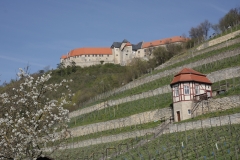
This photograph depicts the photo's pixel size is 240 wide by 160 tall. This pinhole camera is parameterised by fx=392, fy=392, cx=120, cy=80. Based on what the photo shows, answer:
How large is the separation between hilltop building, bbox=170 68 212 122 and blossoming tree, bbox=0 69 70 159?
1902cm

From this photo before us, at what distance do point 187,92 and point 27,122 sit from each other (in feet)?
73.6

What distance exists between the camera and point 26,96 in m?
20.9

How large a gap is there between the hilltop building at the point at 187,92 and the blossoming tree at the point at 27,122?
19.0m

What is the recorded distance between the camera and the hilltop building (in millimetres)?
38344

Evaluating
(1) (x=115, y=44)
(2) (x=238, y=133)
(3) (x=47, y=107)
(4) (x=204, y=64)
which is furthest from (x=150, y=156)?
(1) (x=115, y=44)

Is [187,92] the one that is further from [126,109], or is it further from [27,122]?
[27,122]

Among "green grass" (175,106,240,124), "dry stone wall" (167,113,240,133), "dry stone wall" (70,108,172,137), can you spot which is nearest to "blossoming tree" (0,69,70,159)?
"dry stone wall" (167,113,240,133)

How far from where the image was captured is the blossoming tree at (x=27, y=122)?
19766mm

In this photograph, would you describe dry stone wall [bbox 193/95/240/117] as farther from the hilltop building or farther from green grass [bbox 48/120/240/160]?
green grass [bbox 48/120/240/160]

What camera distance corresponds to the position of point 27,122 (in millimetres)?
20062

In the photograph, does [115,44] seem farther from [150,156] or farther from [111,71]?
[150,156]

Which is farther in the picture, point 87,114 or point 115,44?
point 115,44

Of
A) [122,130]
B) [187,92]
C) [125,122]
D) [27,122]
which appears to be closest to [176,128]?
[187,92]

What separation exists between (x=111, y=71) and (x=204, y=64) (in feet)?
212
